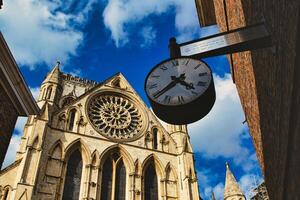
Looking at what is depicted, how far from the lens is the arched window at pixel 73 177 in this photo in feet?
53.3

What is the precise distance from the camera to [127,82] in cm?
2291

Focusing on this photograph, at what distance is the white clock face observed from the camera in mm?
3072

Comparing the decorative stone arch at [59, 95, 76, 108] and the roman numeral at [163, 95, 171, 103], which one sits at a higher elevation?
the decorative stone arch at [59, 95, 76, 108]

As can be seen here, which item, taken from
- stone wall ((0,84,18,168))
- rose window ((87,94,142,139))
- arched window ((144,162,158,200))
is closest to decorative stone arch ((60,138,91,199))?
rose window ((87,94,142,139))

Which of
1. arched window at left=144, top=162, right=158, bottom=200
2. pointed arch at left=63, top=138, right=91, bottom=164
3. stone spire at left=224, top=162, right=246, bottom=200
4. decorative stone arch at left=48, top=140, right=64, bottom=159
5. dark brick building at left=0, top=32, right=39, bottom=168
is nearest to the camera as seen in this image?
dark brick building at left=0, top=32, right=39, bottom=168

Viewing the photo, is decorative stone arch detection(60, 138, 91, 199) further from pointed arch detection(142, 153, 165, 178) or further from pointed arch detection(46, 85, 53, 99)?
pointed arch detection(46, 85, 53, 99)

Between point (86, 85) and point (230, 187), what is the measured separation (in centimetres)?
1818

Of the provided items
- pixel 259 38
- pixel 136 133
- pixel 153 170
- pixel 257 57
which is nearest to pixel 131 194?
pixel 153 170

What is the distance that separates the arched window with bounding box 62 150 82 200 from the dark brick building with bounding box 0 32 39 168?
369 inches

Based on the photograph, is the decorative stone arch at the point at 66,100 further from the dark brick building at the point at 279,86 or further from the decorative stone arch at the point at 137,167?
the dark brick building at the point at 279,86

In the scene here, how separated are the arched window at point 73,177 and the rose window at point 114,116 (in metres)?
2.24

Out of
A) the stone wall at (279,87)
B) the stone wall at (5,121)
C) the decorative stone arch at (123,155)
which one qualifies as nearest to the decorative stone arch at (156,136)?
the decorative stone arch at (123,155)

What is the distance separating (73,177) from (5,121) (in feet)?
33.9

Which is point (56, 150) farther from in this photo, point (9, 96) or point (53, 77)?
point (9, 96)
